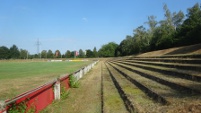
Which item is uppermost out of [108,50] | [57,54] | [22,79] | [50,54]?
[108,50]

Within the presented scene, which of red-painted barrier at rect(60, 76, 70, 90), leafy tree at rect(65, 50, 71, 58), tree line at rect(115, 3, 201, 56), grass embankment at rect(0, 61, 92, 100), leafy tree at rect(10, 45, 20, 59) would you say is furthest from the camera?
Result: leafy tree at rect(10, 45, 20, 59)

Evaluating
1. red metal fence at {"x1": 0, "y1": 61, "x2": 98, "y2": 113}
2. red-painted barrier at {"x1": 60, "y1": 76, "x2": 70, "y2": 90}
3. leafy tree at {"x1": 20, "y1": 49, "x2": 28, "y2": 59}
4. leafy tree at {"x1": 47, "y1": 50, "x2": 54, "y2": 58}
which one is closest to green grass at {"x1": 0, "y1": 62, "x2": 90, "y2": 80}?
red-painted barrier at {"x1": 60, "y1": 76, "x2": 70, "y2": 90}

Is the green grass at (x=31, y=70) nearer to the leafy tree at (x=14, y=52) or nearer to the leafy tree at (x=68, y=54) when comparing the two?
the leafy tree at (x=68, y=54)

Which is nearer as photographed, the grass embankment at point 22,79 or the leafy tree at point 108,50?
the grass embankment at point 22,79

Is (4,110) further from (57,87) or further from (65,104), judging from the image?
(57,87)

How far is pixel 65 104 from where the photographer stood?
28.3 feet

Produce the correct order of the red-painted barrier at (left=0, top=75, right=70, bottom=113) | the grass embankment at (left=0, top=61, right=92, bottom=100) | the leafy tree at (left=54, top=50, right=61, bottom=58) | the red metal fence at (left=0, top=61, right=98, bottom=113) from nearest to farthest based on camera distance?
1. the red metal fence at (left=0, top=61, right=98, bottom=113)
2. the red-painted barrier at (left=0, top=75, right=70, bottom=113)
3. the grass embankment at (left=0, top=61, right=92, bottom=100)
4. the leafy tree at (left=54, top=50, right=61, bottom=58)

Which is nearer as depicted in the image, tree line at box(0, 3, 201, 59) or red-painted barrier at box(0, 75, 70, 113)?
red-painted barrier at box(0, 75, 70, 113)

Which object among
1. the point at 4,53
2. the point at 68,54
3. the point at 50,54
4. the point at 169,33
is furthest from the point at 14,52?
the point at 169,33

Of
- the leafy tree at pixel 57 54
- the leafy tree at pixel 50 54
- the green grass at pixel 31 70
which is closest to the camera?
the green grass at pixel 31 70

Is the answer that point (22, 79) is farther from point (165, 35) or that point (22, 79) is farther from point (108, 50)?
point (108, 50)

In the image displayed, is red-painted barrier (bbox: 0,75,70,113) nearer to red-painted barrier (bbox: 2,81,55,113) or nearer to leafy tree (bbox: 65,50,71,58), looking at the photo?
red-painted barrier (bbox: 2,81,55,113)

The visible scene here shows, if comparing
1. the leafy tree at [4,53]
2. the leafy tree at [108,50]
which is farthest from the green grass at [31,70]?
the leafy tree at [4,53]

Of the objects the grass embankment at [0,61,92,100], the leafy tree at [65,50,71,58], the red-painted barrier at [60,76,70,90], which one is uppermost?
the leafy tree at [65,50,71,58]
